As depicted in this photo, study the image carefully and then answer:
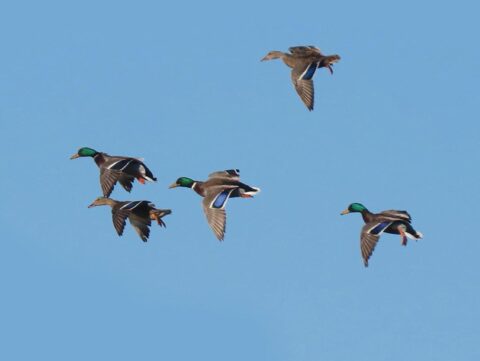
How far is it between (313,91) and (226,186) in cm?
361

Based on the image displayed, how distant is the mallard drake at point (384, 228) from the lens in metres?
41.2

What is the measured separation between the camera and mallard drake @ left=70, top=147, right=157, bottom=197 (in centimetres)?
4375

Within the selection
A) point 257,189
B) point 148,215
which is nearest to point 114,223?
point 148,215

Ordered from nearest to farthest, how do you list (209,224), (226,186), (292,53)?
(209,224) < (226,186) < (292,53)

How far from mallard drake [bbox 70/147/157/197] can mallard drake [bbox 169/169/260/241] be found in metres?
1.05

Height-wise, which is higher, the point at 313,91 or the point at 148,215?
the point at 313,91

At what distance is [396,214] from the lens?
4250 centimetres

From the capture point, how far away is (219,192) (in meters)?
41.5

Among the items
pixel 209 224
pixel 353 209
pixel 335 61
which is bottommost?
pixel 209 224

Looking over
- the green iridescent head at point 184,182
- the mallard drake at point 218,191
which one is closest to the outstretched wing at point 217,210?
the mallard drake at point 218,191

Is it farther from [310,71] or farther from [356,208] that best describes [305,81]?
[356,208]

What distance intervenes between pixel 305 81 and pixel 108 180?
5.62 m

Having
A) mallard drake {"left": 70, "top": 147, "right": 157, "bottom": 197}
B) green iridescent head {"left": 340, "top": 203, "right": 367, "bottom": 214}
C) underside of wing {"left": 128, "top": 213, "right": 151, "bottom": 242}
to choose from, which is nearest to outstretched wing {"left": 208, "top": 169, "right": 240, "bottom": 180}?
mallard drake {"left": 70, "top": 147, "right": 157, "bottom": 197}

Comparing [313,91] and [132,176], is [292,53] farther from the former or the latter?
[132,176]
